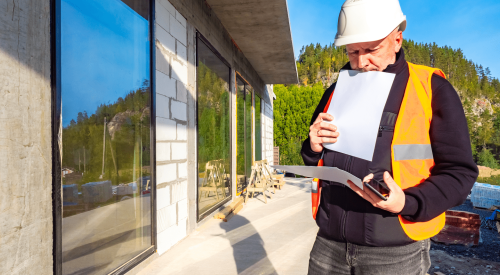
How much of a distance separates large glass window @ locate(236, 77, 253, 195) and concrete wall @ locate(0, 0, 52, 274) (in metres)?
5.34

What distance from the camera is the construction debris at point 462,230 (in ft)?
15.7

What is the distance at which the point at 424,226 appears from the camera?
41.5 inches

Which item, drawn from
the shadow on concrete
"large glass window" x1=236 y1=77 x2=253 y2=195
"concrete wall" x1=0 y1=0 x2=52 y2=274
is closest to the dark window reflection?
"large glass window" x1=236 y1=77 x2=253 y2=195

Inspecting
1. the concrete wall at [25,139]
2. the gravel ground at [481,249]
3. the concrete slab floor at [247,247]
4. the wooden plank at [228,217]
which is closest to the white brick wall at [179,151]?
the concrete slab floor at [247,247]

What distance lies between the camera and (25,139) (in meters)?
1.78

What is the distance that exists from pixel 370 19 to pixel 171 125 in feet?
10.2

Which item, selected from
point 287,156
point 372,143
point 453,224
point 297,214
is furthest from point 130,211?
point 287,156

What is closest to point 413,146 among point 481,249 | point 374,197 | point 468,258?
point 374,197

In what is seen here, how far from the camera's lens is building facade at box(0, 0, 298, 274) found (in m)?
1.76

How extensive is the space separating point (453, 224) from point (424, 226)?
483 cm

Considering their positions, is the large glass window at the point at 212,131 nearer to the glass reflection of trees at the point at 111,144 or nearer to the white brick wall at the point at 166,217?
the white brick wall at the point at 166,217

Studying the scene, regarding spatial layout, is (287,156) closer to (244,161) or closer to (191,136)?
(244,161)

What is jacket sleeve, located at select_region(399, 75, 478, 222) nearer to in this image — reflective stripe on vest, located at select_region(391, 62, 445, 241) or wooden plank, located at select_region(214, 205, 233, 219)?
reflective stripe on vest, located at select_region(391, 62, 445, 241)

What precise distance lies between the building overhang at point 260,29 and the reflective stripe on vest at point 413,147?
4485 mm
